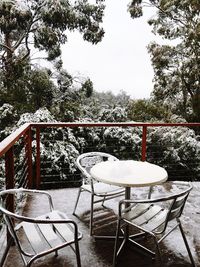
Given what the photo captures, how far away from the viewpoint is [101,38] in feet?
35.5

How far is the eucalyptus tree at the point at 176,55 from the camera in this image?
398 inches

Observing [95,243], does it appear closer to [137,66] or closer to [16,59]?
[16,59]

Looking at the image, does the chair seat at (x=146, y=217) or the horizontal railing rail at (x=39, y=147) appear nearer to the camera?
the chair seat at (x=146, y=217)

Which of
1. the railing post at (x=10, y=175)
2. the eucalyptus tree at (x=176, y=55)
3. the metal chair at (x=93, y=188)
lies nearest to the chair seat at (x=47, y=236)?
the railing post at (x=10, y=175)

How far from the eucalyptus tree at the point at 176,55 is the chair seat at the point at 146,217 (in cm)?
788

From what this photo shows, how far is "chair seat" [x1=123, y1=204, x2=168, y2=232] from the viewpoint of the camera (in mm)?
2580

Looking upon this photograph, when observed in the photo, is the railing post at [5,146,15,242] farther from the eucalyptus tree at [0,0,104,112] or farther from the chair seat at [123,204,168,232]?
the eucalyptus tree at [0,0,104,112]

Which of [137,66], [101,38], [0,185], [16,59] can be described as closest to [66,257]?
[0,185]

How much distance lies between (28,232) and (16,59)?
317 inches

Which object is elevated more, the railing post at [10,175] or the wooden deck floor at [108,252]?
the railing post at [10,175]

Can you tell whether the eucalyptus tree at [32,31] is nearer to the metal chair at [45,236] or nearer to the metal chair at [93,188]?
the metal chair at [93,188]

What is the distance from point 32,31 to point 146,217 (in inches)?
332

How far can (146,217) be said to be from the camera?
2709 millimetres

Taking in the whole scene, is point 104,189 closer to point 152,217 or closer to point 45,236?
point 152,217
